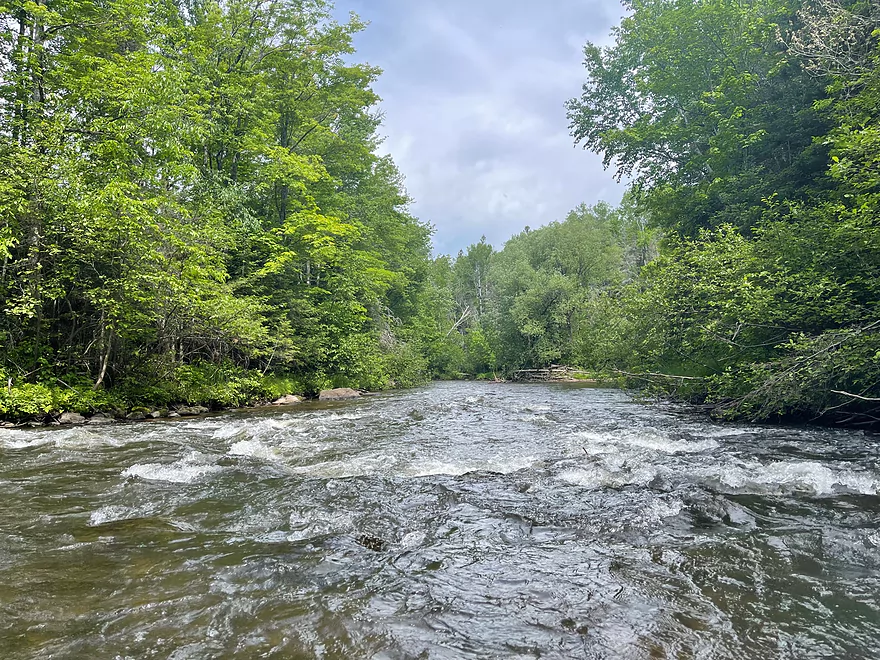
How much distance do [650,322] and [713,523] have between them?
29.6ft

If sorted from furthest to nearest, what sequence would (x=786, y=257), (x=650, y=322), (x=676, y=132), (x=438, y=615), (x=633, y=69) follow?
(x=633, y=69) → (x=676, y=132) → (x=650, y=322) → (x=786, y=257) → (x=438, y=615)

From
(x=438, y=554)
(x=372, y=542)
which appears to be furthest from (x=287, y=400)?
(x=438, y=554)

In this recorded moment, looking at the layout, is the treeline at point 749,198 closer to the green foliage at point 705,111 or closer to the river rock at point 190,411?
the green foliage at point 705,111

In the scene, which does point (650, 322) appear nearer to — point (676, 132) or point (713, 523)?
point (713, 523)

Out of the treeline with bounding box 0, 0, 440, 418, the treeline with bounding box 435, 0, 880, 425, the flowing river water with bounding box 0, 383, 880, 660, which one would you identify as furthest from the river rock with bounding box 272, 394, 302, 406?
the treeline with bounding box 435, 0, 880, 425

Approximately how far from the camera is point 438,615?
2871 millimetres

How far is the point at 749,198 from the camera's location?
50.3 ft

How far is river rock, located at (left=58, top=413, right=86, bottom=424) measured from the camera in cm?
1012

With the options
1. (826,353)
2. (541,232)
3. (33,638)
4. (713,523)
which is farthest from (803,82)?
(541,232)

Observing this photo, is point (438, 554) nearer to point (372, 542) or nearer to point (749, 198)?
point (372, 542)

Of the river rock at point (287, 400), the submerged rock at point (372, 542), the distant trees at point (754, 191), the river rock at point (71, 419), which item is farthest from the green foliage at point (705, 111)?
the river rock at point (71, 419)

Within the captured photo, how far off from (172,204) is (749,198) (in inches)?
684

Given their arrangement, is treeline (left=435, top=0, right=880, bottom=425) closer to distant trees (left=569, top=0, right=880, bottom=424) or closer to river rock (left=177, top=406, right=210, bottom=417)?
distant trees (left=569, top=0, right=880, bottom=424)

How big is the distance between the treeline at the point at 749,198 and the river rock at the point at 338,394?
33.2ft
